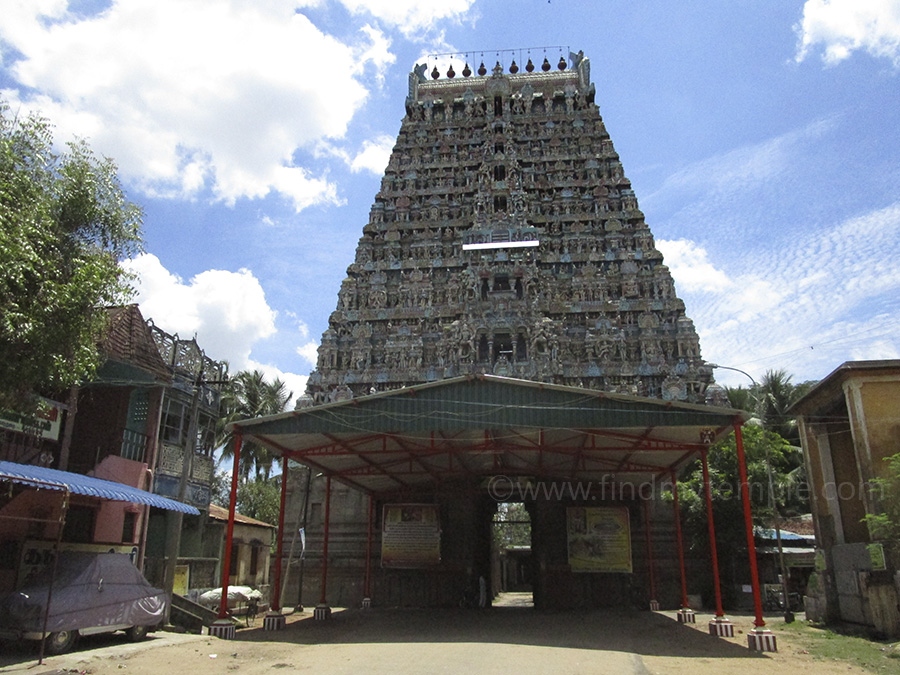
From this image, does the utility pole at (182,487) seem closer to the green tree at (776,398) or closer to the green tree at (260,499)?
the green tree at (260,499)

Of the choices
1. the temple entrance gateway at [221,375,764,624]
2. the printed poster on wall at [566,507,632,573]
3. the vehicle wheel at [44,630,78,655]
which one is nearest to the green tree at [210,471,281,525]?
the temple entrance gateway at [221,375,764,624]

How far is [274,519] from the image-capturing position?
45.3 meters

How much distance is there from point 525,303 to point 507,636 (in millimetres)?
25312

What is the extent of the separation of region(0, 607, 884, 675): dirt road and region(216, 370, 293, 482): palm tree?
29.4 meters

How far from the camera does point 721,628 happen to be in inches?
641

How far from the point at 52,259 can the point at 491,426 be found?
9.93 meters

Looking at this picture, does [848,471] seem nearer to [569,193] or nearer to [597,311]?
[597,311]

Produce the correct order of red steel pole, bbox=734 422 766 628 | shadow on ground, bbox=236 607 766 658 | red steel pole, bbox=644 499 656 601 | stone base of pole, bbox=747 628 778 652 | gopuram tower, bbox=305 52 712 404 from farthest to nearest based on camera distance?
gopuram tower, bbox=305 52 712 404, red steel pole, bbox=644 499 656 601, shadow on ground, bbox=236 607 766 658, red steel pole, bbox=734 422 766 628, stone base of pole, bbox=747 628 778 652

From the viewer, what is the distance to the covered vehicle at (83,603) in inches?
496

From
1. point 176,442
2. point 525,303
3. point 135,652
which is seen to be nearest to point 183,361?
point 176,442

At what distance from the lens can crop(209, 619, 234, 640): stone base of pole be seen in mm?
15891

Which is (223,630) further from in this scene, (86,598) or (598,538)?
(598,538)

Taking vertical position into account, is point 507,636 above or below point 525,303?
below

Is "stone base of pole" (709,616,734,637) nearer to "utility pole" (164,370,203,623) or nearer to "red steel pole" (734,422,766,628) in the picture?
"red steel pole" (734,422,766,628)
